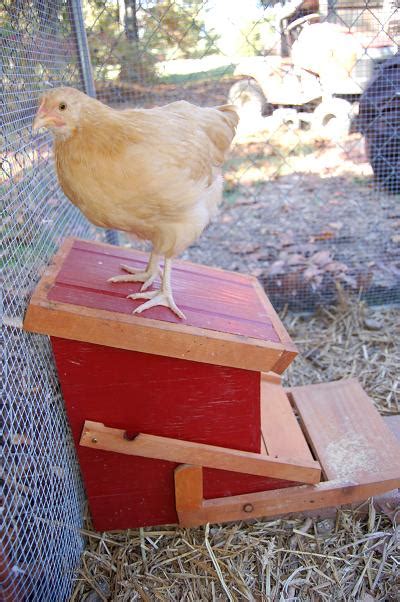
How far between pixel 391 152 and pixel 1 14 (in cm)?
227

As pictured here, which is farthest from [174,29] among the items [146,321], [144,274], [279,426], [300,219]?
[279,426]

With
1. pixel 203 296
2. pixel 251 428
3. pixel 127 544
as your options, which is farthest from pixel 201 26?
pixel 127 544

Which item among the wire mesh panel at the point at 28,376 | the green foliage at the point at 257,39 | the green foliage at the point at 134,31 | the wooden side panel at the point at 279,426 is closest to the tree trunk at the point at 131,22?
the green foliage at the point at 134,31

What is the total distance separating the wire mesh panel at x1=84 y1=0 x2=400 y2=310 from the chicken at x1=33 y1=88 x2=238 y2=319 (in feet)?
3.88

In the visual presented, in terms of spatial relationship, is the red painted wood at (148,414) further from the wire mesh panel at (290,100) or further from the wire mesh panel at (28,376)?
the wire mesh panel at (290,100)

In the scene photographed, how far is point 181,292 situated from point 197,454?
49 cm

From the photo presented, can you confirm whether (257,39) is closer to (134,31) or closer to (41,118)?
(134,31)

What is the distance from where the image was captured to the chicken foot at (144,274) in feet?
4.99

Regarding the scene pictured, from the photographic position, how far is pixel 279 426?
1.67 m

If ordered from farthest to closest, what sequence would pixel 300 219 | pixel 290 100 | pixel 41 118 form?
pixel 300 219, pixel 290 100, pixel 41 118

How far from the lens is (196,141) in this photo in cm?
139

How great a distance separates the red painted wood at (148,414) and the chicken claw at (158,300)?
14 centimetres

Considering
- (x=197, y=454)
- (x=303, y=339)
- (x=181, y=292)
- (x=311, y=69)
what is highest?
(x=311, y=69)

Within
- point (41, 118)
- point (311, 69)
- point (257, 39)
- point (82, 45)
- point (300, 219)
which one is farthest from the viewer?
point (300, 219)
